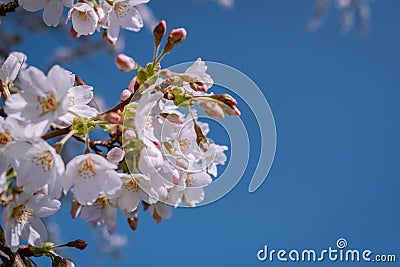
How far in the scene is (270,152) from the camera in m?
0.95

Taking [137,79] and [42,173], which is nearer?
[42,173]

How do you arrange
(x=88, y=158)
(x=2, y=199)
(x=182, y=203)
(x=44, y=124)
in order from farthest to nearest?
(x=182, y=203), (x=2, y=199), (x=88, y=158), (x=44, y=124)

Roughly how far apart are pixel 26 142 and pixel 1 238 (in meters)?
0.29

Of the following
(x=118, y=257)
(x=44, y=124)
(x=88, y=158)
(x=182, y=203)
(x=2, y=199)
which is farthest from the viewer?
(x=118, y=257)

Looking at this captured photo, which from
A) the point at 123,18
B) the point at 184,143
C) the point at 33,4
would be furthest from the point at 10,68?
the point at 184,143

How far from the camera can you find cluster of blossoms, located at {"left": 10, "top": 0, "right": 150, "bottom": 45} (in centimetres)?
112

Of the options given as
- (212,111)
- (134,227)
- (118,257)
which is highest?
(118,257)

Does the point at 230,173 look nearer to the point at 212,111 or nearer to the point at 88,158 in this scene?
the point at 212,111

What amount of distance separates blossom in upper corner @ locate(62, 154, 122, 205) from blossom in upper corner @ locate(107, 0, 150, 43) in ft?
1.19

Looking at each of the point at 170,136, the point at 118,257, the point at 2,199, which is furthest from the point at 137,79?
the point at 118,257

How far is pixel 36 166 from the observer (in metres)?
0.84

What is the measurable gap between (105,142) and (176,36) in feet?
0.85

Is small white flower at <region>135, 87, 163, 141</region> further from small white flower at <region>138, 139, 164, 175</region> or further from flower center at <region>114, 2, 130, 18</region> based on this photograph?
flower center at <region>114, 2, 130, 18</region>

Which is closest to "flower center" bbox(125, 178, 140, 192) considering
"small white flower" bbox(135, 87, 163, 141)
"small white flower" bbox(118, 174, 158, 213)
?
"small white flower" bbox(118, 174, 158, 213)
